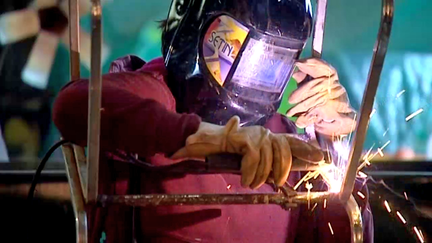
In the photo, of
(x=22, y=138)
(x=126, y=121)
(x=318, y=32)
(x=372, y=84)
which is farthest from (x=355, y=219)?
(x=22, y=138)

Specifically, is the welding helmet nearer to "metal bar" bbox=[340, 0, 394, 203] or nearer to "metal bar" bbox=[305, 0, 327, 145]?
"metal bar" bbox=[305, 0, 327, 145]

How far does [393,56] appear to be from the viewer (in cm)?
159

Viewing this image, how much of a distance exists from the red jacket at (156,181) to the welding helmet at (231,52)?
0.04 metres

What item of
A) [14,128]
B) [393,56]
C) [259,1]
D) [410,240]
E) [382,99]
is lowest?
[410,240]

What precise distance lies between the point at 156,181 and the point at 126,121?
0.23 meters

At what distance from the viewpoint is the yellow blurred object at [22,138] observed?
5.06 feet

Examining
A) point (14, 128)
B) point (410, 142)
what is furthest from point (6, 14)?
point (410, 142)

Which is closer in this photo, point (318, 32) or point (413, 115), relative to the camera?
→ point (318, 32)

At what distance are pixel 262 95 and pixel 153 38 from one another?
0.72m

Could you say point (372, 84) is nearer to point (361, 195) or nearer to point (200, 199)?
point (200, 199)

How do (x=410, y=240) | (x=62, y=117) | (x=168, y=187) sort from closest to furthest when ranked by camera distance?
(x=62, y=117), (x=168, y=187), (x=410, y=240)

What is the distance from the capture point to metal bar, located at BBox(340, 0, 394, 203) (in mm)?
568

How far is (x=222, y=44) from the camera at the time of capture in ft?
2.73

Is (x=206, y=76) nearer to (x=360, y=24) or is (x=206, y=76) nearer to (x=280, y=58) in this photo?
(x=280, y=58)
